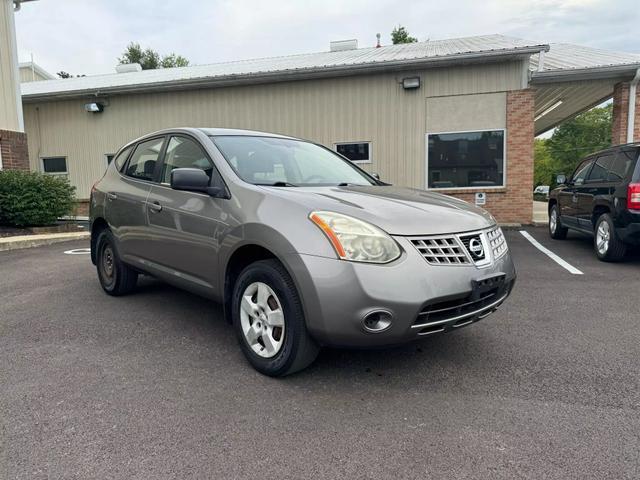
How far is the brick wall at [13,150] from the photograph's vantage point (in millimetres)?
11305

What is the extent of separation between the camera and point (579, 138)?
186 feet

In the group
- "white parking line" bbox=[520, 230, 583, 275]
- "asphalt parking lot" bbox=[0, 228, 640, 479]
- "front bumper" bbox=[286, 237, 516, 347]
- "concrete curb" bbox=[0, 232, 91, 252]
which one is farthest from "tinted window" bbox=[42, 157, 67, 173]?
"front bumper" bbox=[286, 237, 516, 347]

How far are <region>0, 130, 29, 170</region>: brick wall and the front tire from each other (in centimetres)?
1081

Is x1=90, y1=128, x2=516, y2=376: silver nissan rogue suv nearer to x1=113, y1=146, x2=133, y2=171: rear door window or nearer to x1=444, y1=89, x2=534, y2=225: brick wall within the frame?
x1=113, y1=146, x2=133, y2=171: rear door window

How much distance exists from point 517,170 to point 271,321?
32.7 feet

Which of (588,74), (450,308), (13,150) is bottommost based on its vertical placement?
(450,308)

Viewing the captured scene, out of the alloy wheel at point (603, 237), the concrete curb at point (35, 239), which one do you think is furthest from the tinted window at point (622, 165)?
the concrete curb at point (35, 239)

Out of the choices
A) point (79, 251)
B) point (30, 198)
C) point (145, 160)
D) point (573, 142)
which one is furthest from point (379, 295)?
point (573, 142)

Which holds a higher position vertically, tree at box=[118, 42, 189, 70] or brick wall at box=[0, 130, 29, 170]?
tree at box=[118, 42, 189, 70]

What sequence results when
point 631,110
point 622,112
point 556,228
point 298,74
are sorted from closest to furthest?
point 556,228 → point 631,110 → point 622,112 → point 298,74

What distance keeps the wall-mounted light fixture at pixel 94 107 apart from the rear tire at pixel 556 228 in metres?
12.5

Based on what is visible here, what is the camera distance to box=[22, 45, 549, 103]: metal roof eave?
427 inches

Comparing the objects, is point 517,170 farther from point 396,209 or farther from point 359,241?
point 359,241

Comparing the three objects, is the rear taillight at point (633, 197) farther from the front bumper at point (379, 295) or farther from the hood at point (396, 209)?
the front bumper at point (379, 295)
